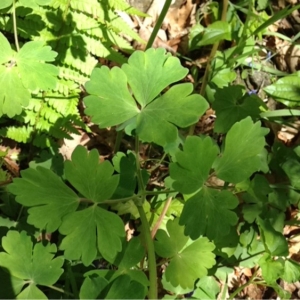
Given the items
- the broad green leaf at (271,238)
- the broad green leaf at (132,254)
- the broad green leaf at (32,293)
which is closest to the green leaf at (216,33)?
the broad green leaf at (271,238)

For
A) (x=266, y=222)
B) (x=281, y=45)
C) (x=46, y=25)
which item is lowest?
(x=266, y=222)

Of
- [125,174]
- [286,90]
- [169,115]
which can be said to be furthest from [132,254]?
[286,90]

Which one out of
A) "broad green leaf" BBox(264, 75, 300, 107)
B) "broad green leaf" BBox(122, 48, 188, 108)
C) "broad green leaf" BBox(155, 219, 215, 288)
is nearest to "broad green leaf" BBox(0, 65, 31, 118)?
"broad green leaf" BBox(122, 48, 188, 108)

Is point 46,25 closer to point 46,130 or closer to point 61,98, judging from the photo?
point 61,98

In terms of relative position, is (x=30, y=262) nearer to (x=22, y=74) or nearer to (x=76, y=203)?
(x=76, y=203)

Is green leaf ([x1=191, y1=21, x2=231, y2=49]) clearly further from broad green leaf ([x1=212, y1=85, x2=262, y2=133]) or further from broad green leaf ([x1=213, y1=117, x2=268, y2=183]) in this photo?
broad green leaf ([x1=213, y1=117, x2=268, y2=183])

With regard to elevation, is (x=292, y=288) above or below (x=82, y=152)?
below

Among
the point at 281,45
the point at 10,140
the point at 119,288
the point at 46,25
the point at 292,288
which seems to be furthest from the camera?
the point at 281,45

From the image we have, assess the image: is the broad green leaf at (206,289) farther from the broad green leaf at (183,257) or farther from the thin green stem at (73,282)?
the thin green stem at (73,282)

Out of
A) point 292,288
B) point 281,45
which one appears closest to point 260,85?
point 281,45
